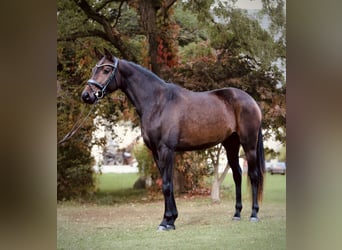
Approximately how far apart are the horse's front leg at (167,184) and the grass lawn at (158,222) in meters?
0.05

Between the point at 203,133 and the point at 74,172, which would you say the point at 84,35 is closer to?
the point at 74,172

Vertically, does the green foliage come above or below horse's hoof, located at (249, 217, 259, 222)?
above

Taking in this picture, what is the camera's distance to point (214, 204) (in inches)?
170

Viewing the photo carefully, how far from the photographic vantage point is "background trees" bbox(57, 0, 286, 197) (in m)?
4.13

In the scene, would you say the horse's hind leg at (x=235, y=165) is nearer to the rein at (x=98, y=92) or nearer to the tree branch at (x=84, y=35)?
the rein at (x=98, y=92)

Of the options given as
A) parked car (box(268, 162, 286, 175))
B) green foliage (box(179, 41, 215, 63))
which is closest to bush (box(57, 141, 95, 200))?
green foliage (box(179, 41, 215, 63))

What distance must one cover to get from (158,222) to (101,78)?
4.03ft

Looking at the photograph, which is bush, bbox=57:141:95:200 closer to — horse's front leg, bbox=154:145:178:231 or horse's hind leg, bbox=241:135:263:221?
horse's front leg, bbox=154:145:178:231

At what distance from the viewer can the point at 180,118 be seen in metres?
4.25

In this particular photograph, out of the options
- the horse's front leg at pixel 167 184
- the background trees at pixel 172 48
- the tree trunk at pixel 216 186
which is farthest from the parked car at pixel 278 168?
the horse's front leg at pixel 167 184

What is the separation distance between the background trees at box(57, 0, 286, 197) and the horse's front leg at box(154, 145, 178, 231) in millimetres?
134

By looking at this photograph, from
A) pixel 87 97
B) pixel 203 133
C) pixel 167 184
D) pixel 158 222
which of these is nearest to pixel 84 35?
pixel 87 97
